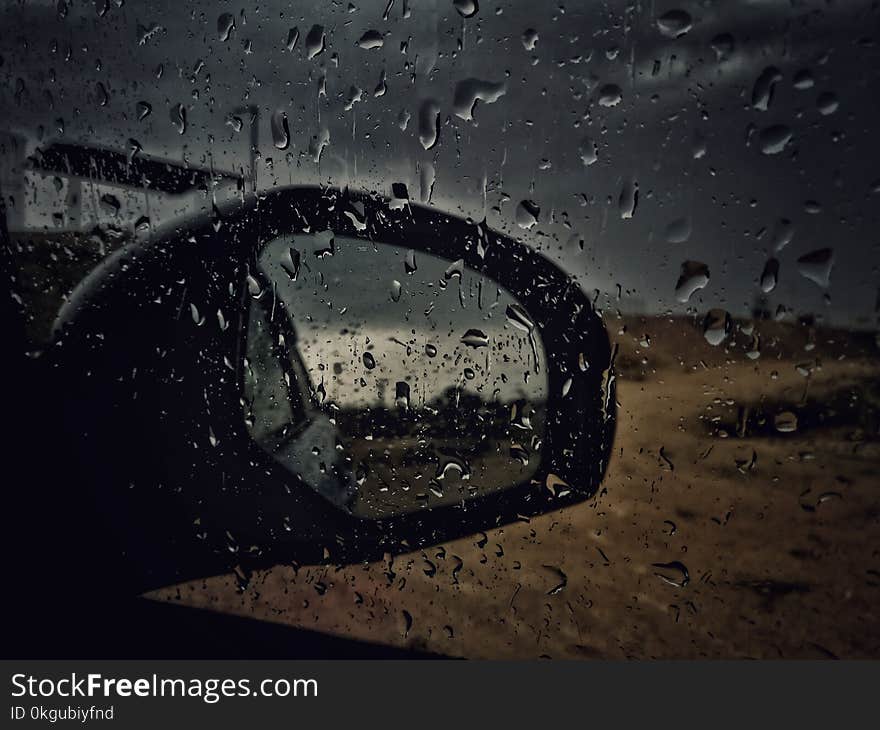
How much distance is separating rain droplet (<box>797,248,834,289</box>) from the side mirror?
320 mm

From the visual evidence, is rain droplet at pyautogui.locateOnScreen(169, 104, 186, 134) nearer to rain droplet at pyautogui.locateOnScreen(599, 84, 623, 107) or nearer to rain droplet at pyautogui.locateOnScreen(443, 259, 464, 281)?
rain droplet at pyautogui.locateOnScreen(443, 259, 464, 281)

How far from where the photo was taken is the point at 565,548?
1.24 metres

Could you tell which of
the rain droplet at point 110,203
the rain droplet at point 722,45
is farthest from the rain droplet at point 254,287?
the rain droplet at point 722,45

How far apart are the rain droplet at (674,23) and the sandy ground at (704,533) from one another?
46cm

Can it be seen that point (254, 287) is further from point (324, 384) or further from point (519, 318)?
point (519, 318)

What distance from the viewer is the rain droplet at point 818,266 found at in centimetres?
100

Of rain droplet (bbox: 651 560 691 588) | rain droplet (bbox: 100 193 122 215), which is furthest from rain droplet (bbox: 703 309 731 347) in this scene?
rain droplet (bbox: 100 193 122 215)

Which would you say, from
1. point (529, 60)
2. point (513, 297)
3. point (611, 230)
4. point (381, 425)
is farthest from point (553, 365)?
point (529, 60)

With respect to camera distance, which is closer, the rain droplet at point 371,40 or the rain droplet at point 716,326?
the rain droplet at point 716,326

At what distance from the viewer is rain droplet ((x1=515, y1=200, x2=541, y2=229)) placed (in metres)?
1.24

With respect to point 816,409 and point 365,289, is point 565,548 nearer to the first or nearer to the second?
point 816,409

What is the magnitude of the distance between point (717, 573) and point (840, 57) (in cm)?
77

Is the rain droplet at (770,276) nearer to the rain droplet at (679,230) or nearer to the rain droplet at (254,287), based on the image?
Result: the rain droplet at (679,230)

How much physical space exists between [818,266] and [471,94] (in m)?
0.66
